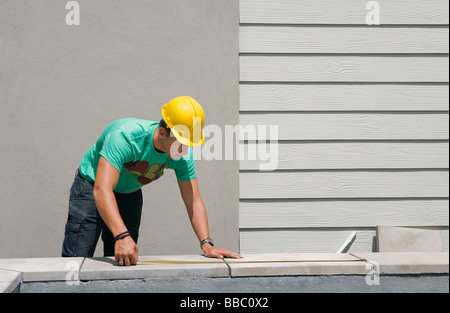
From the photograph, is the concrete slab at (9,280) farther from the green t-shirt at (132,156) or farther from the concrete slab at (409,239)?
the concrete slab at (409,239)

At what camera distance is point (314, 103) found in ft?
13.8

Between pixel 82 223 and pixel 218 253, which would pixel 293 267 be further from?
pixel 82 223

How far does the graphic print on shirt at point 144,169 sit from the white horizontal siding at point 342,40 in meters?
1.63

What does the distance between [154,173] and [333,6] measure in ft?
7.59

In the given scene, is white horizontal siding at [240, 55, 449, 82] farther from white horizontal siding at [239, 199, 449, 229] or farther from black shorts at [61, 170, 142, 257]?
black shorts at [61, 170, 142, 257]

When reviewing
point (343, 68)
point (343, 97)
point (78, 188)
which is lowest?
point (78, 188)

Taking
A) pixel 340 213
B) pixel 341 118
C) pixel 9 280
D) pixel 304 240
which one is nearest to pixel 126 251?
pixel 9 280

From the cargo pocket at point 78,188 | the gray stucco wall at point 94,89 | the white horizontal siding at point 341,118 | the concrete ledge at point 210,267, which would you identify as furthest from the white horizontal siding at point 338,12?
the concrete ledge at point 210,267

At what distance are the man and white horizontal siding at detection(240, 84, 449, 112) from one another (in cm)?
135

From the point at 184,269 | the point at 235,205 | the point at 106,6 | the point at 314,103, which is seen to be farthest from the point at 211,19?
the point at 184,269

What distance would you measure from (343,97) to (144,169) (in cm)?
209

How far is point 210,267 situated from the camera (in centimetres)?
247

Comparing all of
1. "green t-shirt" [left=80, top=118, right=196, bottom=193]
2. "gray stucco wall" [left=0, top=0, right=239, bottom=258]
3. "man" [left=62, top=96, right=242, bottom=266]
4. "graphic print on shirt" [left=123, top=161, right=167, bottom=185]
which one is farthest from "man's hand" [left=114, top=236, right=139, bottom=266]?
"gray stucco wall" [left=0, top=0, right=239, bottom=258]

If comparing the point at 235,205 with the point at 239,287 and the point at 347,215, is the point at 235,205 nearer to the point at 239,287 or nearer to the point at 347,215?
the point at 347,215
